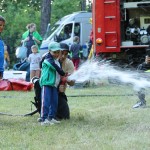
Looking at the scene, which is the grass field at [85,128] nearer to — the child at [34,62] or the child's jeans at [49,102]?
the child's jeans at [49,102]

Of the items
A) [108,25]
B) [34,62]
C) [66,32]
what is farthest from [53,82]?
[66,32]

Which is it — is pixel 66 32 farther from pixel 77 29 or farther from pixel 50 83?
pixel 50 83

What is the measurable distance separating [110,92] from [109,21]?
2.52 m

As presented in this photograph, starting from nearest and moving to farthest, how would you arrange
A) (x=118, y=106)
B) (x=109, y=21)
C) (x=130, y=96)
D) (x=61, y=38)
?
(x=118, y=106) → (x=130, y=96) → (x=109, y=21) → (x=61, y=38)

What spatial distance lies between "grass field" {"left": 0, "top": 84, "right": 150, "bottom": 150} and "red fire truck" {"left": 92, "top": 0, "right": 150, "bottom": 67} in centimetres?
361

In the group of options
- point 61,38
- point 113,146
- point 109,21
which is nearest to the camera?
point 113,146

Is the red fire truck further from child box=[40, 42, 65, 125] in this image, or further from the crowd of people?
child box=[40, 42, 65, 125]

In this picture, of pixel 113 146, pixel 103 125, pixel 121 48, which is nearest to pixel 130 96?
pixel 121 48

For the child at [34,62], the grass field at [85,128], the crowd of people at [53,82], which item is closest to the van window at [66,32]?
the child at [34,62]

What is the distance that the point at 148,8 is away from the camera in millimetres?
15797

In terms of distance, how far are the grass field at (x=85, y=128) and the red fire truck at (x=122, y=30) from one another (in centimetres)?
361

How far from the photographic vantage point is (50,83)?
8781 mm

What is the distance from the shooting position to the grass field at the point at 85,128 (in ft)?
23.0

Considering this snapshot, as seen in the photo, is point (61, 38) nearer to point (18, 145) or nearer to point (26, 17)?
point (18, 145)
